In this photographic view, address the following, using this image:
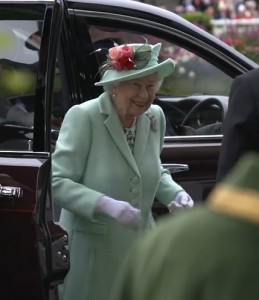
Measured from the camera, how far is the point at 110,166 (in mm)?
3756

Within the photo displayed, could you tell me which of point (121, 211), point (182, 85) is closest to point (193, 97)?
point (182, 85)

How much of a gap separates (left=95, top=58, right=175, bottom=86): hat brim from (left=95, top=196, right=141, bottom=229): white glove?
477 millimetres

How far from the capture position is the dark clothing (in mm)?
2994

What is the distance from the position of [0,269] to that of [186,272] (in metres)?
2.15

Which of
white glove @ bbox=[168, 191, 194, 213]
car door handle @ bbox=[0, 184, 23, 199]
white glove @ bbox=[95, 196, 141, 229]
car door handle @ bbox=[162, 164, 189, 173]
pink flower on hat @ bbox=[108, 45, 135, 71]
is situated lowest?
car door handle @ bbox=[162, 164, 189, 173]

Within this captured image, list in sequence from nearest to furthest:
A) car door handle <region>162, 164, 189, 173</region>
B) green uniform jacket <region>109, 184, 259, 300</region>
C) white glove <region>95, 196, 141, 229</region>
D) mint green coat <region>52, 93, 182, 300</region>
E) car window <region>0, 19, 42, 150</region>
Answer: green uniform jacket <region>109, 184, 259, 300</region>
white glove <region>95, 196, 141, 229</region>
mint green coat <region>52, 93, 182, 300</region>
car window <region>0, 19, 42, 150</region>
car door handle <region>162, 164, 189, 173</region>

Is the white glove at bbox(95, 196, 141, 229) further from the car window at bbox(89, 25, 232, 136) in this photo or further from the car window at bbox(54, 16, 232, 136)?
the car window at bbox(89, 25, 232, 136)

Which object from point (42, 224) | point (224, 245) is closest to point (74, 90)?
point (42, 224)

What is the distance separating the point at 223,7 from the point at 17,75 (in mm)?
20021

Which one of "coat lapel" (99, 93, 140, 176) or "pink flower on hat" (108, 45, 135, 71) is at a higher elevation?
"pink flower on hat" (108, 45, 135, 71)

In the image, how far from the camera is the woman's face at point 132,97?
381cm

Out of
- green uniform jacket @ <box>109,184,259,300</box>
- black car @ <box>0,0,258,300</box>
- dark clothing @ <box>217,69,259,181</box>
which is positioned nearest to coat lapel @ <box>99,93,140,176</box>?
black car @ <box>0,0,258,300</box>

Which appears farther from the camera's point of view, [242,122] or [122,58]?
[122,58]

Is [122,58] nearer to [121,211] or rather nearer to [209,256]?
[121,211]
